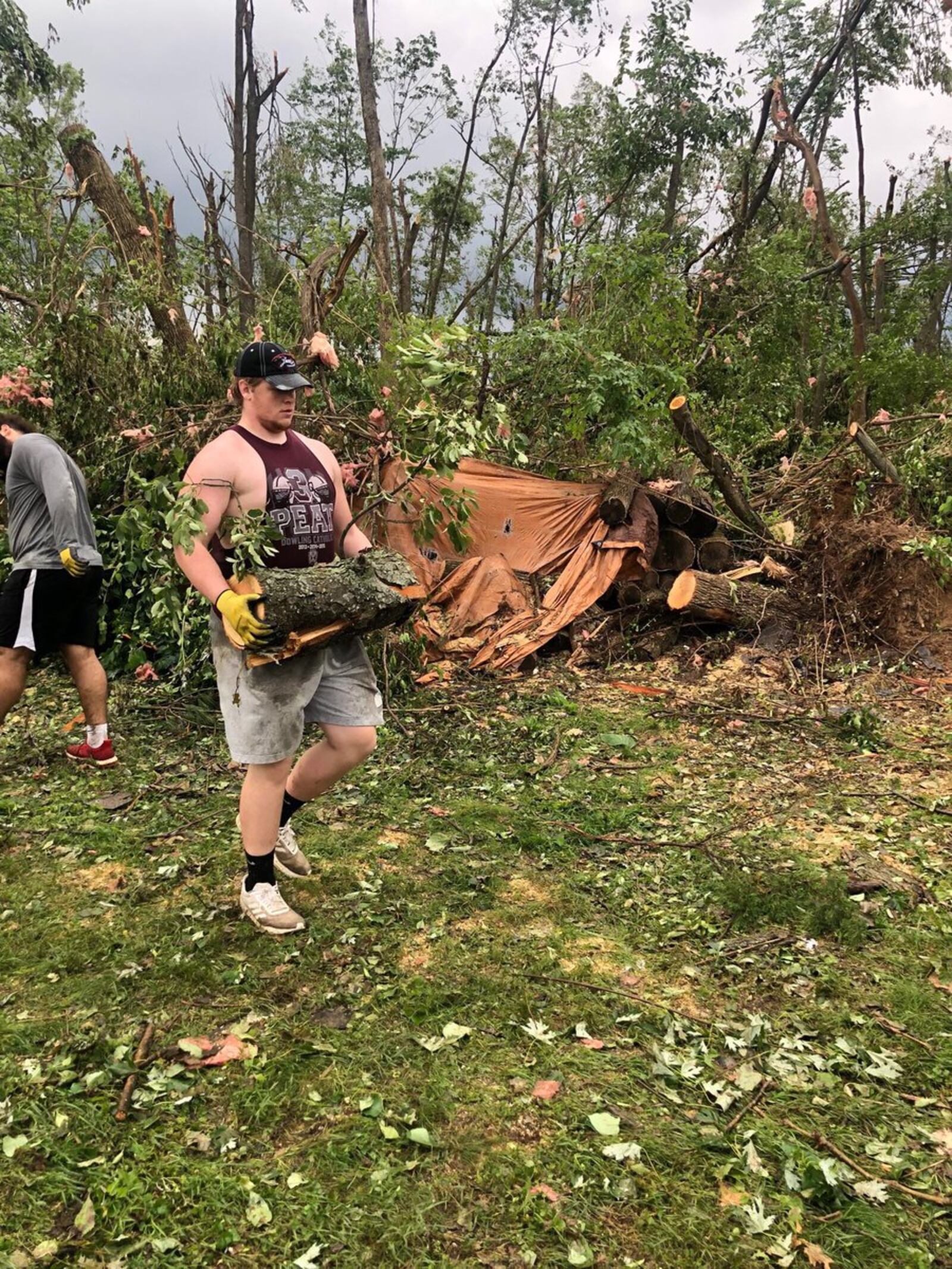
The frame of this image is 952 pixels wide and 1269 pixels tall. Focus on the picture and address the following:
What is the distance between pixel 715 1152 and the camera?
68.6 inches

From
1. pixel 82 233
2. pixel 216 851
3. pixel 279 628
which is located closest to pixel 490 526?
pixel 216 851

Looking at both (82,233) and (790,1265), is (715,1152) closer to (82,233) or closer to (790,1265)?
(790,1265)

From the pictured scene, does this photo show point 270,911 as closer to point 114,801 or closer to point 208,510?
point 208,510

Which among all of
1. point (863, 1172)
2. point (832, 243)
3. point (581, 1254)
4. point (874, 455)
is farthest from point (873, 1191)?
point (832, 243)

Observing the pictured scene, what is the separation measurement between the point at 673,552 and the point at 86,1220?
18.1 feet

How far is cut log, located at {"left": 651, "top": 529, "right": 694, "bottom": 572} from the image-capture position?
6.20 metres

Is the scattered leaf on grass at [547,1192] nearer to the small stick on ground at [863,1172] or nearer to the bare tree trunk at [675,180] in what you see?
the small stick on ground at [863,1172]

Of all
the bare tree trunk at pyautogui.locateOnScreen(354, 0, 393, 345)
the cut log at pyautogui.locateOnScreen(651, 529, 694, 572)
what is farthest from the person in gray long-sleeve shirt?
the bare tree trunk at pyautogui.locateOnScreen(354, 0, 393, 345)

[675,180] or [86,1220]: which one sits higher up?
[675,180]

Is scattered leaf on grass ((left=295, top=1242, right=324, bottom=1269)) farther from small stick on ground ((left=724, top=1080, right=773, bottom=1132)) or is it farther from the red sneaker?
the red sneaker

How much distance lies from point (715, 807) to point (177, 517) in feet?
8.40

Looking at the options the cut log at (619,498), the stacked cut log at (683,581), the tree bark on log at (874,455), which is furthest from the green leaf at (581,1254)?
the tree bark on log at (874,455)

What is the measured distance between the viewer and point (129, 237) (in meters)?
6.38

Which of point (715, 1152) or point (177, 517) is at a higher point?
point (177, 517)
